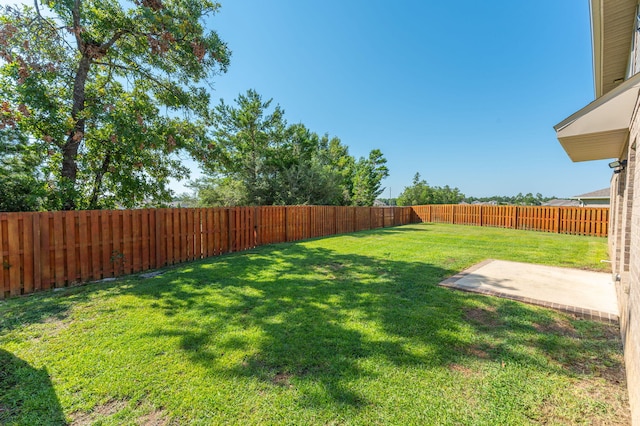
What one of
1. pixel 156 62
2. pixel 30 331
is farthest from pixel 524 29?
pixel 30 331

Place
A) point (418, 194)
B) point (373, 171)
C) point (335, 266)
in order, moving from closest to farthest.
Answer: point (335, 266) → point (373, 171) → point (418, 194)

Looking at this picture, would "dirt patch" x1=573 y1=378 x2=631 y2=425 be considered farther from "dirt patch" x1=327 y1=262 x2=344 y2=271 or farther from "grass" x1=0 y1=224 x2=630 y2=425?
"dirt patch" x1=327 y1=262 x2=344 y2=271

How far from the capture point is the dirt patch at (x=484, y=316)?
302 centimetres

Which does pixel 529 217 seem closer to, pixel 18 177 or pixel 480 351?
pixel 480 351

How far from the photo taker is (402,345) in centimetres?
252

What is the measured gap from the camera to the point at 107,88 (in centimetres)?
816

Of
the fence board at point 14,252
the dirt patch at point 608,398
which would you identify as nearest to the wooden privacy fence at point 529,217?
the dirt patch at point 608,398

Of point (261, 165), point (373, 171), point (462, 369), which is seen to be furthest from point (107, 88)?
point (373, 171)

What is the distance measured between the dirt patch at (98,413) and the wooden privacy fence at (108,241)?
4.16 metres

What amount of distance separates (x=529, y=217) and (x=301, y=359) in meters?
18.2

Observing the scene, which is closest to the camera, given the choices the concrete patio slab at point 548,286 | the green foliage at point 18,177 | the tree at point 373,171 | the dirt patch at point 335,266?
the concrete patio slab at point 548,286

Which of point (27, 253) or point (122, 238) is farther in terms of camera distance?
point (122, 238)

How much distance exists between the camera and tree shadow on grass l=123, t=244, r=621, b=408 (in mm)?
2197

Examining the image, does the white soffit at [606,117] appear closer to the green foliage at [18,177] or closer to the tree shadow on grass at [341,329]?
the tree shadow on grass at [341,329]
